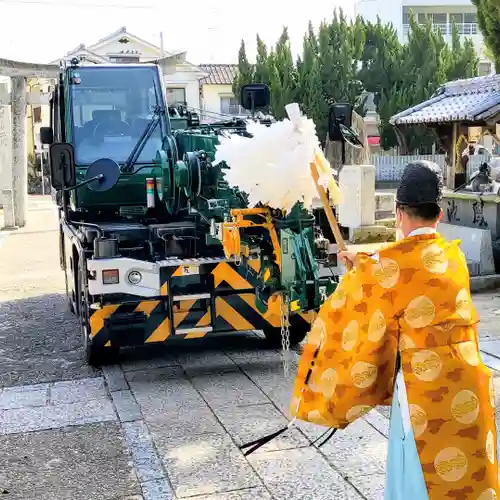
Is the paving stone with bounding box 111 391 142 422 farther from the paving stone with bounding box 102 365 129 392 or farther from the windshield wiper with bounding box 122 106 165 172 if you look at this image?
the windshield wiper with bounding box 122 106 165 172

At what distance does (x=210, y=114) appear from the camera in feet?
24.9

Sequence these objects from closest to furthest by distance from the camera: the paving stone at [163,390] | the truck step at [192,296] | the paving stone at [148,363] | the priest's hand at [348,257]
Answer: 1. the priest's hand at [348,257]
2. the paving stone at [163,390]
3. the truck step at [192,296]
4. the paving stone at [148,363]

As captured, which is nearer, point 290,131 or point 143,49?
point 290,131

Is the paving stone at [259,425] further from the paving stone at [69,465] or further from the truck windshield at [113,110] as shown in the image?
the truck windshield at [113,110]

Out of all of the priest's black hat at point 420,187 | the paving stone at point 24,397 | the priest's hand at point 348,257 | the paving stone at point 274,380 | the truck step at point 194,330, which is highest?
the priest's black hat at point 420,187

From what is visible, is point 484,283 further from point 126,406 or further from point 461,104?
point 126,406

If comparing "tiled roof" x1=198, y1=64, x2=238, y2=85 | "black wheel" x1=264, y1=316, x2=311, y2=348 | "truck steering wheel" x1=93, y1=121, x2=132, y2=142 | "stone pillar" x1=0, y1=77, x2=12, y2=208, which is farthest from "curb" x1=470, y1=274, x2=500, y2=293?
"tiled roof" x1=198, y1=64, x2=238, y2=85

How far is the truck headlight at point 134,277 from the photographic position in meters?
6.02

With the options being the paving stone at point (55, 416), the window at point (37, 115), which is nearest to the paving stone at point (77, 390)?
the paving stone at point (55, 416)

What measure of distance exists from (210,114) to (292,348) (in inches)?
102

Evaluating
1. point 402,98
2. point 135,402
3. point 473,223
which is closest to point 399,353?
point 135,402

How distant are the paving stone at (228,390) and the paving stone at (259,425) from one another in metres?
0.14

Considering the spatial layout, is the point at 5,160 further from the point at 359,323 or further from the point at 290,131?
the point at 359,323

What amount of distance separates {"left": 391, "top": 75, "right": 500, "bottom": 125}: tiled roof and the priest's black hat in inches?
334
